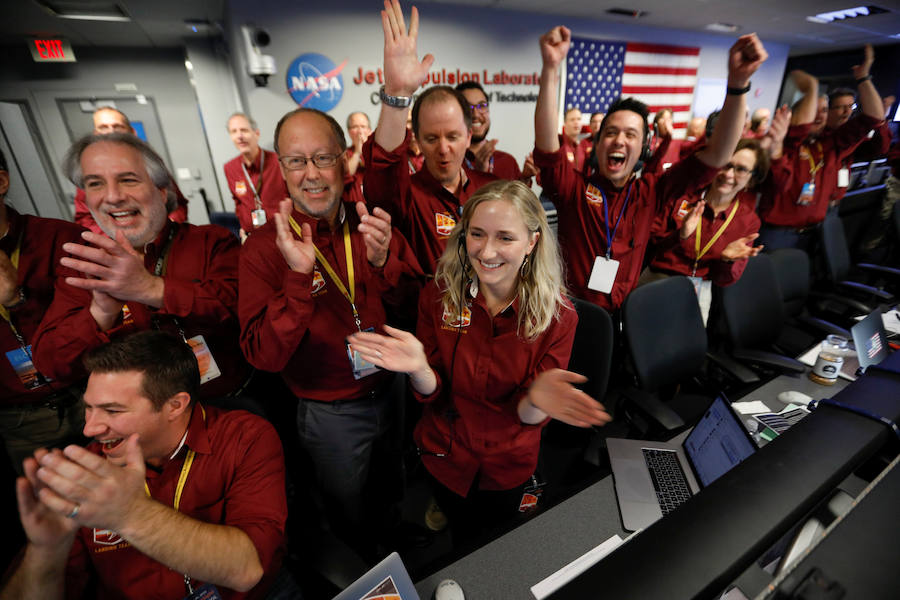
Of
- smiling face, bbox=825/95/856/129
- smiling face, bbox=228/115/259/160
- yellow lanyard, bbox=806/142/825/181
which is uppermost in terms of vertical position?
smiling face, bbox=228/115/259/160

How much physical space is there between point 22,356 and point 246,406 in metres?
0.97

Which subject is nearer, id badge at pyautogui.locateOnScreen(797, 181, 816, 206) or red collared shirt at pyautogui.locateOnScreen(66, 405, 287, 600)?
red collared shirt at pyautogui.locateOnScreen(66, 405, 287, 600)

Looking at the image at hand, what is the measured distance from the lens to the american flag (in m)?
6.48

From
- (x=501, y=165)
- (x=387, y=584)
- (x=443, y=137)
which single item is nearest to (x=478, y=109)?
(x=501, y=165)

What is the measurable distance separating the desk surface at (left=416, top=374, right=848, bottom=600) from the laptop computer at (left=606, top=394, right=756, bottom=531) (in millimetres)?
61

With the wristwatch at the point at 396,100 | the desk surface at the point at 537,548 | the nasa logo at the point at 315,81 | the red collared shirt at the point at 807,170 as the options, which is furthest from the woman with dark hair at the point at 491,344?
the nasa logo at the point at 315,81

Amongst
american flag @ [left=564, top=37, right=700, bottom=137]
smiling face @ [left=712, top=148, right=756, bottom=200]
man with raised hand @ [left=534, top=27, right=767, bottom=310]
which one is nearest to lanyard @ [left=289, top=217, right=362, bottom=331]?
man with raised hand @ [left=534, top=27, right=767, bottom=310]

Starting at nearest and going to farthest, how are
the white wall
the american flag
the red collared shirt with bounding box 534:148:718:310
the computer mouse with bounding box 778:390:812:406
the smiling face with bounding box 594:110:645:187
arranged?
the computer mouse with bounding box 778:390:812:406
the smiling face with bounding box 594:110:645:187
the red collared shirt with bounding box 534:148:718:310
the white wall
the american flag

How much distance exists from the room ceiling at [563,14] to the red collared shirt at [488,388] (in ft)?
16.5

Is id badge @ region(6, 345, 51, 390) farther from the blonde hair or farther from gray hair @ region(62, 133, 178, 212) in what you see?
the blonde hair

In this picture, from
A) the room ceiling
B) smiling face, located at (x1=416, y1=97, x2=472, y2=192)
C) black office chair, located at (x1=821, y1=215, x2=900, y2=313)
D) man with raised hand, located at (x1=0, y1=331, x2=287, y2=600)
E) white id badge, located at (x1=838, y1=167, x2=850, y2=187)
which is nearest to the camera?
man with raised hand, located at (x1=0, y1=331, x2=287, y2=600)

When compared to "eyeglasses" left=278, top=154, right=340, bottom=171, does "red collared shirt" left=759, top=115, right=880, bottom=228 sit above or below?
below

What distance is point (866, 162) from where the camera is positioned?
4.73 meters

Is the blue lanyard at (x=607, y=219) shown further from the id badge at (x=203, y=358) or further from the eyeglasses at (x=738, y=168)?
the id badge at (x=203, y=358)
